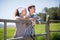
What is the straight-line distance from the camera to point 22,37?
2.39 meters

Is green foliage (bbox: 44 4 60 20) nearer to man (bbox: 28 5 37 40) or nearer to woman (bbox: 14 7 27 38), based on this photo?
man (bbox: 28 5 37 40)

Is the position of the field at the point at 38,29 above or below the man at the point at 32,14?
below

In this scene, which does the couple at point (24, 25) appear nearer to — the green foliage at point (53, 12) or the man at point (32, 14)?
the man at point (32, 14)

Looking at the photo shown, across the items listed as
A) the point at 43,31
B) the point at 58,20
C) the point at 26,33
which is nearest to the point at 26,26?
the point at 26,33

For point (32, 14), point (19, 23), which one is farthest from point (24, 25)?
point (32, 14)

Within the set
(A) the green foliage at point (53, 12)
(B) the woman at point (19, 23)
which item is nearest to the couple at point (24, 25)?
(B) the woman at point (19, 23)

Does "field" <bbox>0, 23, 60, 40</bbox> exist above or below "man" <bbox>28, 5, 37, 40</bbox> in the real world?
below

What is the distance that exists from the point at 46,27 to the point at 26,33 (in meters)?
0.38

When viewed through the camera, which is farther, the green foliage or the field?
the green foliage

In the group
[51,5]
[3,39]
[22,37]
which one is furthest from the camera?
[51,5]

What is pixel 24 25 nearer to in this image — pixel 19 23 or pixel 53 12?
pixel 19 23

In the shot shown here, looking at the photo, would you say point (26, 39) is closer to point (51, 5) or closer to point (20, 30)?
point (20, 30)

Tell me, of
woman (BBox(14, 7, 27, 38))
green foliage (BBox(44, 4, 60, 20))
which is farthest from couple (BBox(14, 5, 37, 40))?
green foliage (BBox(44, 4, 60, 20))

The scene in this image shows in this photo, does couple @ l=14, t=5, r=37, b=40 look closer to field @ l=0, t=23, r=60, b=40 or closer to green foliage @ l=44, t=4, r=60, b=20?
field @ l=0, t=23, r=60, b=40
